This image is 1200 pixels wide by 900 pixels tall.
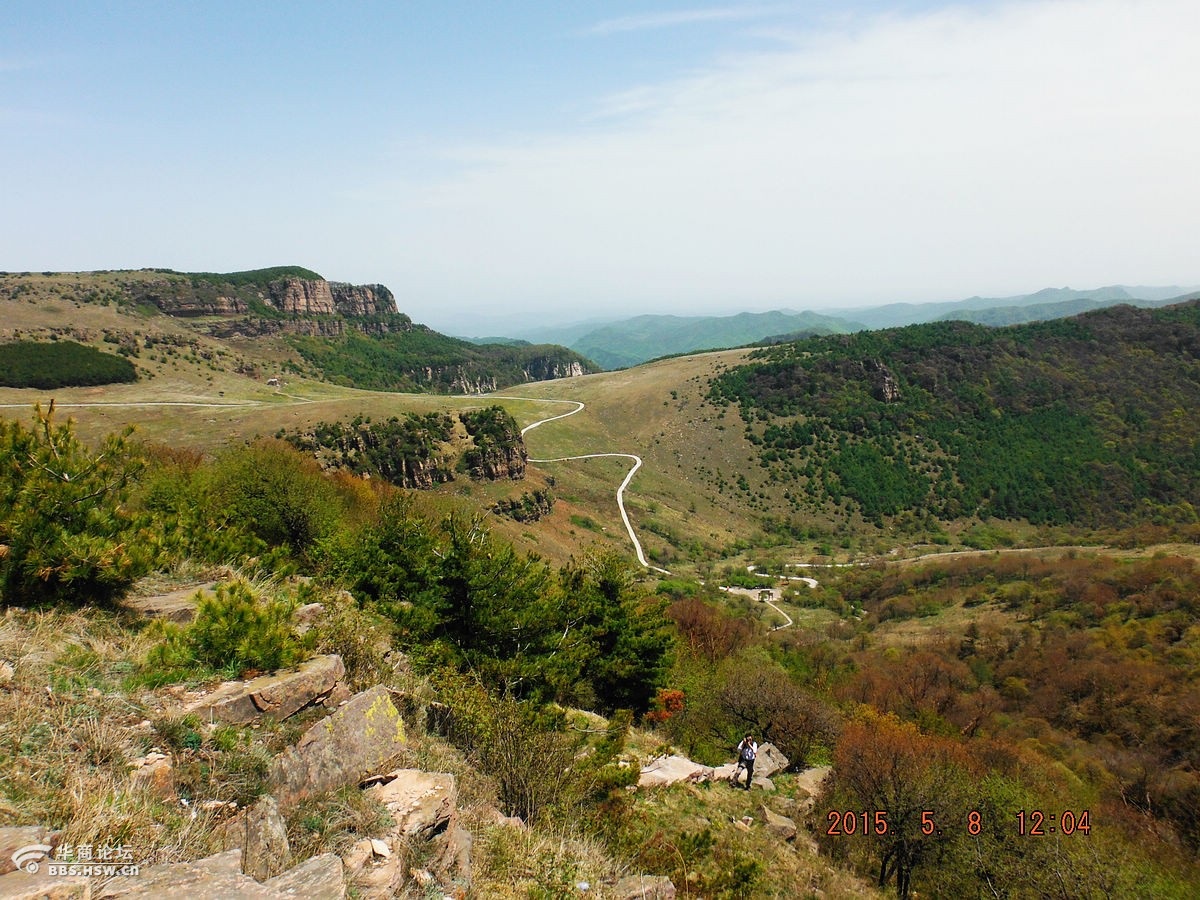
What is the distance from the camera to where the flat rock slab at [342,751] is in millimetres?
6242

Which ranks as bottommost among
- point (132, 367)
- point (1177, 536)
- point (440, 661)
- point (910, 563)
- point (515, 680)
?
point (910, 563)

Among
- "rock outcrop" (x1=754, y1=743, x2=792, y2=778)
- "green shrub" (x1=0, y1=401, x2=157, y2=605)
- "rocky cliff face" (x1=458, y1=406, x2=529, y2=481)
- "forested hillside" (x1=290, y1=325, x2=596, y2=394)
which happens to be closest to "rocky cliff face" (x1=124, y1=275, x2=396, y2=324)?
"forested hillside" (x1=290, y1=325, x2=596, y2=394)

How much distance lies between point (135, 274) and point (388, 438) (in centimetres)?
13153

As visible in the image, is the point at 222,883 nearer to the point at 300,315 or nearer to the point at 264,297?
the point at 300,315

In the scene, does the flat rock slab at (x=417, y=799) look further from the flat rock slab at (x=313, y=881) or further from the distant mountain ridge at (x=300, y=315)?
the distant mountain ridge at (x=300, y=315)

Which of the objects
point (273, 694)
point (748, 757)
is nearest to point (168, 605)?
point (273, 694)

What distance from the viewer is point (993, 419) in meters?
101

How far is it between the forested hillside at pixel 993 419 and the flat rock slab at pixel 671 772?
77319mm

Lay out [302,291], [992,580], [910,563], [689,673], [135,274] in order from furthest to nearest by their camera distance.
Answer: [302,291], [135,274], [910,563], [992,580], [689,673]

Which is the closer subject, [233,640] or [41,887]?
[41,887]

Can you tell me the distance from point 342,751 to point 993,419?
11891 cm

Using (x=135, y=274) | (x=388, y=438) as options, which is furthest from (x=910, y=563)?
(x=135, y=274)

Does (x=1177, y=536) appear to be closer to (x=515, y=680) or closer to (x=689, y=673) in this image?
(x=689, y=673)

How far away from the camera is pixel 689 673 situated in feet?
84.5
